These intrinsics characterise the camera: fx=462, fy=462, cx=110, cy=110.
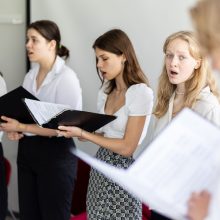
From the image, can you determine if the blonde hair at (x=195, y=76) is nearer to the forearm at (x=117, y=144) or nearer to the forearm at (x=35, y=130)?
the forearm at (x=117, y=144)

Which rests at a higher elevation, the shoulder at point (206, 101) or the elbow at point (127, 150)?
the shoulder at point (206, 101)

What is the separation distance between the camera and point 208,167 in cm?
97

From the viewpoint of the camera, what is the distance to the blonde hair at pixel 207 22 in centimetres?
83

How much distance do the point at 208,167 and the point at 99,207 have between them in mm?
1097

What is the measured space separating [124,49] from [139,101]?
0.78 ft

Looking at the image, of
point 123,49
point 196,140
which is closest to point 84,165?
point 123,49

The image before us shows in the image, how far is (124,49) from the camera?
6.47ft

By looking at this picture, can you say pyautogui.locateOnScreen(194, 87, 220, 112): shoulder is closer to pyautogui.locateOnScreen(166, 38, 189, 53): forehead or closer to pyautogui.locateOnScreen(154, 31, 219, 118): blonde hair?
pyautogui.locateOnScreen(154, 31, 219, 118): blonde hair

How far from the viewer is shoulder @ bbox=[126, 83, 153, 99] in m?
1.92

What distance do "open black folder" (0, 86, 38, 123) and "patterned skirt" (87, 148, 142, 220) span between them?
466 millimetres

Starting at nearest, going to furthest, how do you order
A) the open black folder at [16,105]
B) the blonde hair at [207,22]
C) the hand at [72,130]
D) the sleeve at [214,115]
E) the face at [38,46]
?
the blonde hair at [207,22] < the sleeve at [214,115] < the hand at [72,130] < the open black folder at [16,105] < the face at [38,46]

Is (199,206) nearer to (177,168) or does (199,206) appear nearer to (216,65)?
(177,168)

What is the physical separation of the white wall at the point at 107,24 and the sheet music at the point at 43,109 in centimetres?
71

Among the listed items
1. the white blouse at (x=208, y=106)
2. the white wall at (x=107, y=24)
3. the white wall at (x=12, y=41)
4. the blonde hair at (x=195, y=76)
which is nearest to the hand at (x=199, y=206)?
the white blouse at (x=208, y=106)
